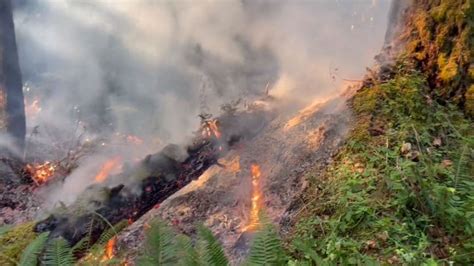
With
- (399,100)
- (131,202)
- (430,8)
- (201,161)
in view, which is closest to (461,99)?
(399,100)

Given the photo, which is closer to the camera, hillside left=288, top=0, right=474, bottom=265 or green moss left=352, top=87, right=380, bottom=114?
hillside left=288, top=0, right=474, bottom=265

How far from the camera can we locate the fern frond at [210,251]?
1965 millimetres

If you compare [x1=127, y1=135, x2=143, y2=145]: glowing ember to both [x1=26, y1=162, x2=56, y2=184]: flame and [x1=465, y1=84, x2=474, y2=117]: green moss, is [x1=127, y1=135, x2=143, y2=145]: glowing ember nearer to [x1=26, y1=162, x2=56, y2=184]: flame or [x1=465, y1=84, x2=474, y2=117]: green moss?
[x1=26, y1=162, x2=56, y2=184]: flame

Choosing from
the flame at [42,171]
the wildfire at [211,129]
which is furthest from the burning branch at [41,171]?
the wildfire at [211,129]

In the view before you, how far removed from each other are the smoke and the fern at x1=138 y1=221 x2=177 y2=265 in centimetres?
370

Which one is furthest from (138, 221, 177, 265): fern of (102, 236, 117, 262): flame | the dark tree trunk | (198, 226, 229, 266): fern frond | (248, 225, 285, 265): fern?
the dark tree trunk

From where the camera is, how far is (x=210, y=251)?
1.99m

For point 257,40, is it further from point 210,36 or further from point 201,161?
point 201,161

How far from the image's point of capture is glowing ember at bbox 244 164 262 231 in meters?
3.95

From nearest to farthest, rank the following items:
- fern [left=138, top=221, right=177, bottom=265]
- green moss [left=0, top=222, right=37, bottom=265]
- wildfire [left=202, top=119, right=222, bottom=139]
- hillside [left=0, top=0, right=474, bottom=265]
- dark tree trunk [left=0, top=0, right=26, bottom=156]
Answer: fern [left=138, top=221, right=177, bottom=265] < hillside [left=0, top=0, right=474, bottom=265] < green moss [left=0, top=222, right=37, bottom=265] < wildfire [left=202, top=119, right=222, bottom=139] < dark tree trunk [left=0, top=0, right=26, bottom=156]

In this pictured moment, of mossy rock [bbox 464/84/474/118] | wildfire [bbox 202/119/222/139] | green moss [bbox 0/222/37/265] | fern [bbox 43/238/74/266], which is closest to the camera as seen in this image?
fern [bbox 43/238/74/266]

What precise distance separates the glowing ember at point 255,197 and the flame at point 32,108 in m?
7.89

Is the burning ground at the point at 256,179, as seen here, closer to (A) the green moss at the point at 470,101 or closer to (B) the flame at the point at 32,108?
(A) the green moss at the point at 470,101

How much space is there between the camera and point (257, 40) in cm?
964
